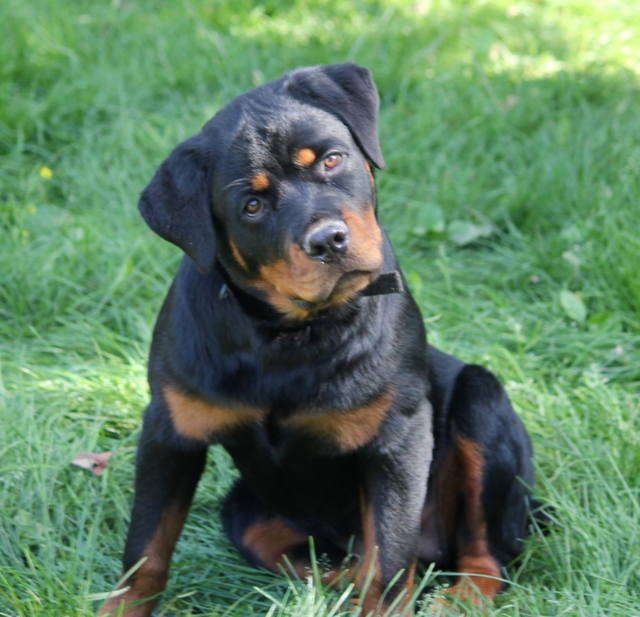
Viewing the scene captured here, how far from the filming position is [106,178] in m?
5.14

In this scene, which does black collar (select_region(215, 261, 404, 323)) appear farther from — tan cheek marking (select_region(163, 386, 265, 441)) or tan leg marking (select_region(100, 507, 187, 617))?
tan leg marking (select_region(100, 507, 187, 617))

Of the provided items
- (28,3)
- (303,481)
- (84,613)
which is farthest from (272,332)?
(28,3)

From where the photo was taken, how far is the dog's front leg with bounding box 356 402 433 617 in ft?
9.08

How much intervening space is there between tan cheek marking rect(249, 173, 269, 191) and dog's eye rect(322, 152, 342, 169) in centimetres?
16

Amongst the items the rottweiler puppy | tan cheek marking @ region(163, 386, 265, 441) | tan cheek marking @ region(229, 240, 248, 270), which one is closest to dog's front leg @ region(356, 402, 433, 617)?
the rottweiler puppy

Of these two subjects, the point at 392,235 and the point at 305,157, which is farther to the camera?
the point at 392,235

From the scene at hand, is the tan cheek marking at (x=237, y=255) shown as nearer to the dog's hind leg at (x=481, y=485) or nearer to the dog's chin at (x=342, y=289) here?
the dog's chin at (x=342, y=289)

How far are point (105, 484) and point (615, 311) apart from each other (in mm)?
2090

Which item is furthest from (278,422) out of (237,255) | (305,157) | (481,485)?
(481,485)

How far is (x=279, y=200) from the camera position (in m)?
2.63

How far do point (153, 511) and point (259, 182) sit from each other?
918 millimetres

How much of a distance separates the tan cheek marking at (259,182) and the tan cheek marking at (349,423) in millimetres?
573

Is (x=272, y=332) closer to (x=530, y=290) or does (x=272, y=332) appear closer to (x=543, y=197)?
(x=530, y=290)

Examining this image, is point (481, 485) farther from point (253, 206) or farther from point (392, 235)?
point (392, 235)
